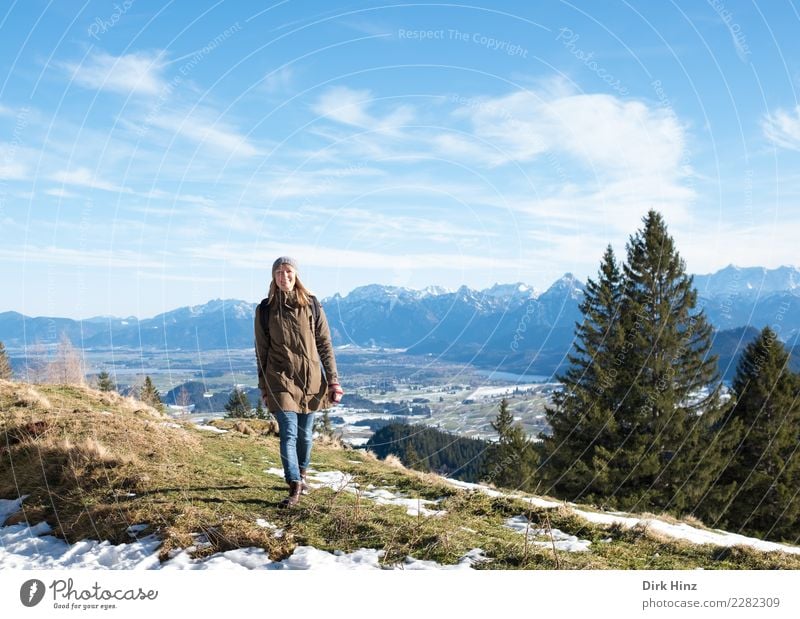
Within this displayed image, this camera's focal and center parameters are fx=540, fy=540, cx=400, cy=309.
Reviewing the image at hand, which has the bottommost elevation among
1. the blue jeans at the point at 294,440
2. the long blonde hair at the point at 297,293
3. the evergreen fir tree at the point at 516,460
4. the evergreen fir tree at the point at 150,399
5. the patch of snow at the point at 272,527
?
the evergreen fir tree at the point at 516,460

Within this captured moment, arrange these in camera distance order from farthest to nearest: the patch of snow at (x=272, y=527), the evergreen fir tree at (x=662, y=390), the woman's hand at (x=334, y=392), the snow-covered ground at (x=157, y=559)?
the evergreen fir tree at (x=662, y=390)
the woman's hand at (x=334, y=392)
the patch of snow at (x=272, y=527)
the snow-covered ground at (x=157, y=559)

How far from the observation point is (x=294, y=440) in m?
7.11

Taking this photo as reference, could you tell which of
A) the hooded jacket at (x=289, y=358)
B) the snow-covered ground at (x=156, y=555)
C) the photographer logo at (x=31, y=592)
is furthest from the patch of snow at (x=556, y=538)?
the photographer logo at (x=31, y=592)

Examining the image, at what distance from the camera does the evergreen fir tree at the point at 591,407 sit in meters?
23.7

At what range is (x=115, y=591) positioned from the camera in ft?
16.5

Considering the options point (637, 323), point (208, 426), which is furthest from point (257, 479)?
point (637, 323)

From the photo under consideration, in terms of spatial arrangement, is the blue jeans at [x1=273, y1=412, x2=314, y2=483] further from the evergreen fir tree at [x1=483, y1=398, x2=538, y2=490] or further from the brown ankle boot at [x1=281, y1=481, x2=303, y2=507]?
the evergreen fir tree at [x1=483, y1=398, x2=538, y2=490]

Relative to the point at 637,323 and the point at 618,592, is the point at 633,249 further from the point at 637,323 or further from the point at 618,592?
the point at 618,592

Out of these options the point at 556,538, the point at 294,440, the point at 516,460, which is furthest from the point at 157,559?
the point at 516,460

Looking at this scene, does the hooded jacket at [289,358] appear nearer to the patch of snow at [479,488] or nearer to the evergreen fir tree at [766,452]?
the patch of snow at [479,488]

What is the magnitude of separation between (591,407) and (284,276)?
20.8 meters

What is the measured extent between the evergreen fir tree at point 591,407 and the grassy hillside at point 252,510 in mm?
16062

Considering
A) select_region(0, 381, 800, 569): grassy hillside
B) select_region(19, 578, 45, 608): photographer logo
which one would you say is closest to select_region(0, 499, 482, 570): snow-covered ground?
select_region(0, 381, 800, 569): grassy hillside

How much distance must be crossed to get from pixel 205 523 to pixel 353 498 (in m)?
2.45
